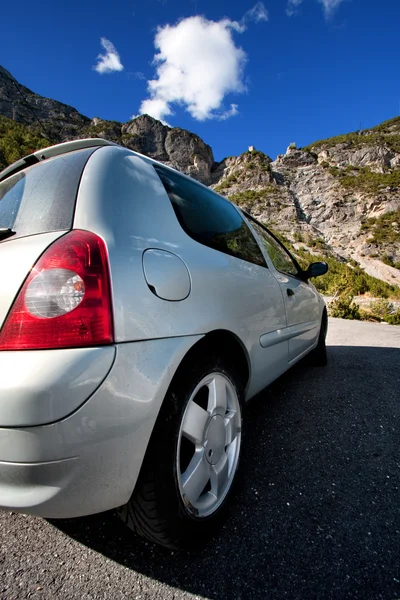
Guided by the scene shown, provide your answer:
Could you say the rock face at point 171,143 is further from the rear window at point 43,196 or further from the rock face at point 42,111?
the rear window at point 43,196

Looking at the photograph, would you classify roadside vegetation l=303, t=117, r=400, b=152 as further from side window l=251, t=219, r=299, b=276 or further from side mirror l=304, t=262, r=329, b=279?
side window l=251, t=219, r=299, b=276

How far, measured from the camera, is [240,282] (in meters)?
1.48

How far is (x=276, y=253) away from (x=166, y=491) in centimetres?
198

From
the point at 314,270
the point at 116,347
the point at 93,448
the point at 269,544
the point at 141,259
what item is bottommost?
the point at 269,544

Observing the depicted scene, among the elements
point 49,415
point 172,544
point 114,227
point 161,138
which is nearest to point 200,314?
point 114,227

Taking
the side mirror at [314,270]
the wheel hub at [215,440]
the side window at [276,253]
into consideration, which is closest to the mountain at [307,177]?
the side mirror at [314,270]

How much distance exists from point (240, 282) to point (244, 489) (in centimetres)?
103

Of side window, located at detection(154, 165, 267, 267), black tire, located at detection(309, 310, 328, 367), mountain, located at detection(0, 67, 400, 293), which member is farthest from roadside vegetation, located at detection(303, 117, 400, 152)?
side window, located at detection(154, 165, 267, 267)

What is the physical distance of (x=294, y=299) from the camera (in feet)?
7.39

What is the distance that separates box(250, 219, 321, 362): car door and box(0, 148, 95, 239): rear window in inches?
55.1

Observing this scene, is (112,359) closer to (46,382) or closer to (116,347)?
(116,347)

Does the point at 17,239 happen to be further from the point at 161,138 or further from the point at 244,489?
the point at 161,138

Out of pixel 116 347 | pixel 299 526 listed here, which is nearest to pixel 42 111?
pixel 116 347

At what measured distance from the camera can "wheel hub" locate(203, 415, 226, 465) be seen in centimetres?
117
